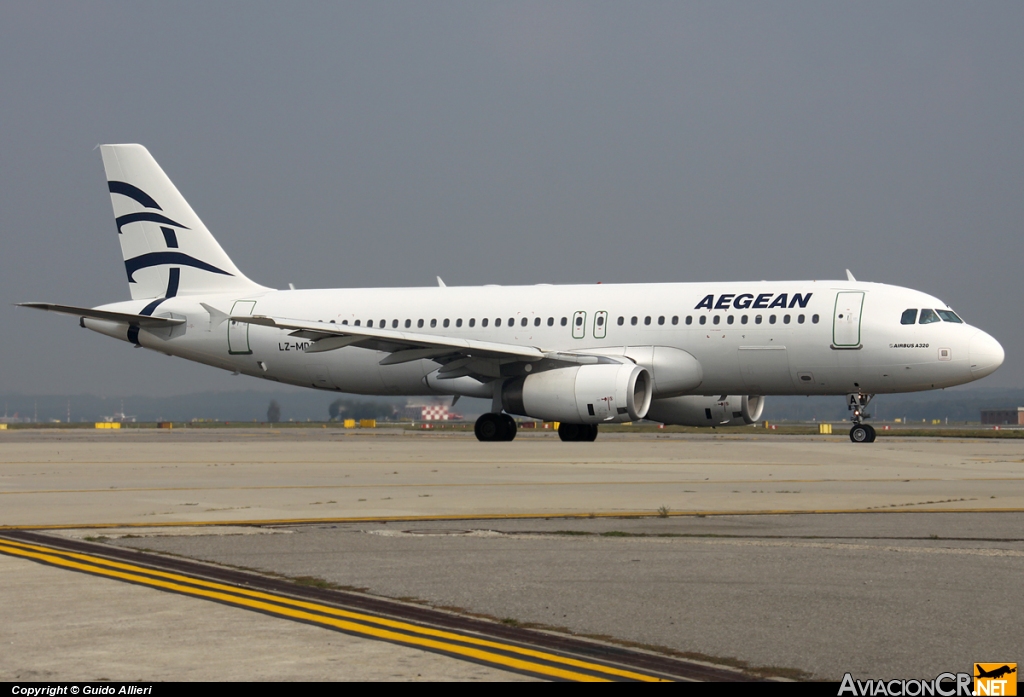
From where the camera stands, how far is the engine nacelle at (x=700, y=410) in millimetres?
33750

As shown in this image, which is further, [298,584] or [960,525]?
[960,525]

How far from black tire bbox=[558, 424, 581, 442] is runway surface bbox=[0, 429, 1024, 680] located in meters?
12.2

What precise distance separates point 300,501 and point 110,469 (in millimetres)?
7217

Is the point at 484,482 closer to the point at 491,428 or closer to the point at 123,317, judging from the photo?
the point at 491,428

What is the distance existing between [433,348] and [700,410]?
27.2ft

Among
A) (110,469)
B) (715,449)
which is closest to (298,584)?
(110,469)

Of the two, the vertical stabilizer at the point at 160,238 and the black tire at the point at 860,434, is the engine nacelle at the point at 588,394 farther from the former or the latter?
the vertical stabilizer at the point at 160,238

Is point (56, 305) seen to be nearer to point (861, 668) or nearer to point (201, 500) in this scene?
point (201, 500)

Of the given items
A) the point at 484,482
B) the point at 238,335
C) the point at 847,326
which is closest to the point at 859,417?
the point at 847,326

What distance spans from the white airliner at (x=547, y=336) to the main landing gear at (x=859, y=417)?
52mm

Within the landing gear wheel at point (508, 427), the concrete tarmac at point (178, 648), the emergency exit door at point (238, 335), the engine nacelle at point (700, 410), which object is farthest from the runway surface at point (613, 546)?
the emergency exit door at point (238, 335)

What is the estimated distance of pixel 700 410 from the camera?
112 ft

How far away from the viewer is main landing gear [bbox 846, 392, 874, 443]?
30.4m

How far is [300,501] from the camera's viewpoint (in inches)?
553
